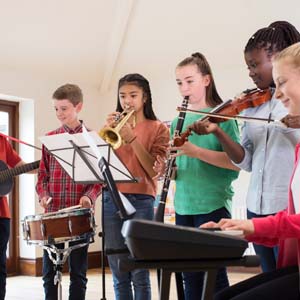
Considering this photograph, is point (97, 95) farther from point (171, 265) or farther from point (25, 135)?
point (171, 265)

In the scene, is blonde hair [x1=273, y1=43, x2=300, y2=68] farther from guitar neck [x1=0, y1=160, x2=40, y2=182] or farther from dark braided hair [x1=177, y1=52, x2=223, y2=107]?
guitar neck [x1=0, y1=160, x2=40, y2=182]

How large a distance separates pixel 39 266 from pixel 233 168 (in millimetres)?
3571

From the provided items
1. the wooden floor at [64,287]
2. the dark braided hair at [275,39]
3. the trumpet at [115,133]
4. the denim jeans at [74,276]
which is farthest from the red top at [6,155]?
the dark braided hair at [275,39]

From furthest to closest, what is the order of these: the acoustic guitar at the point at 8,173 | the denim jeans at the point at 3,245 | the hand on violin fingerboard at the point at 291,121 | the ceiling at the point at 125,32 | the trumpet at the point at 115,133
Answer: the ceiling at the point at 125,32 → the acoustic guitar at the point at 8,173 → the denim jeans at the point at 3,245 → the trumpet at the point at 115,133 → the hand on violin fingerboard at the point at 291,121

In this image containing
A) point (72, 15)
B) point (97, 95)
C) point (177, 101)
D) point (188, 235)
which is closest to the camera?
point (188, 235)

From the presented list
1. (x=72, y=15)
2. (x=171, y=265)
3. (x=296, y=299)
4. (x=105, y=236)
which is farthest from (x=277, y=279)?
(x=72, y=15)

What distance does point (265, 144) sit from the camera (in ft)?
6.08

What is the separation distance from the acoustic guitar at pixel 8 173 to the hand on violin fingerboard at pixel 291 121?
1924 millimetres

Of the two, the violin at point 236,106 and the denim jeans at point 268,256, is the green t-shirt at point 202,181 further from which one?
the denim jeans at point 268,256

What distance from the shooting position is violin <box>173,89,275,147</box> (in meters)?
1.92

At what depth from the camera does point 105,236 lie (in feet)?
7.80

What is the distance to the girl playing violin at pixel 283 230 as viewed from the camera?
1.31 m

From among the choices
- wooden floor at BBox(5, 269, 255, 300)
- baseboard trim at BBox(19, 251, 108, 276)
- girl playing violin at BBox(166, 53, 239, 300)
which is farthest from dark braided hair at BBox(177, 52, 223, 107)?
baseboard trim at BBox(19, 251, 108, 276)

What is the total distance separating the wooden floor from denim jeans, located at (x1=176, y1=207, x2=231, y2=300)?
5.71 ft
